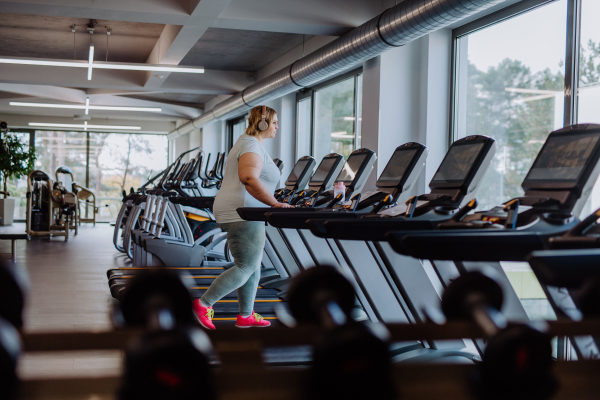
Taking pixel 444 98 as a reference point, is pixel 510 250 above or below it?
below

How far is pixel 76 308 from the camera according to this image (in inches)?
169

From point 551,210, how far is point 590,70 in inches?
89.1

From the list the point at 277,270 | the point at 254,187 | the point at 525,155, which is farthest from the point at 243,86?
the point at 254,187

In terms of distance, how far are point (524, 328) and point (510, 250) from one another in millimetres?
856

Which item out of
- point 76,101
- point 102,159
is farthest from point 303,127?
point 102,159

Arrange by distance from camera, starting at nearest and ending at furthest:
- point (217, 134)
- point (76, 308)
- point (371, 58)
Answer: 1. point (76, 308)
2. point (371, 58)
3. point (217, 134)

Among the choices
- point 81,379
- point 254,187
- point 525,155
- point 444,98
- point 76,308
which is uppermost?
point 444,98

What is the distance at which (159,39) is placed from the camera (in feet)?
26.9

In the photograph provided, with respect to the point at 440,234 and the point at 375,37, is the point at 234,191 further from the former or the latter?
the point at 375,37

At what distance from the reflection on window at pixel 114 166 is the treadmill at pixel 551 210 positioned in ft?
46.2

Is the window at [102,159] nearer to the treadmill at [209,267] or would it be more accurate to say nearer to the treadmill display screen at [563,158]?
the treadmill at [209,267]

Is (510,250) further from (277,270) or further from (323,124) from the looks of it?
(323,124)

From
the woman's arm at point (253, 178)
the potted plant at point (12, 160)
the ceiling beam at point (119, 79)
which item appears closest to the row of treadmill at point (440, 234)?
the woman's arm at point (253, 178)

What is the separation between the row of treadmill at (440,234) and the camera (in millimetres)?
A: 879
